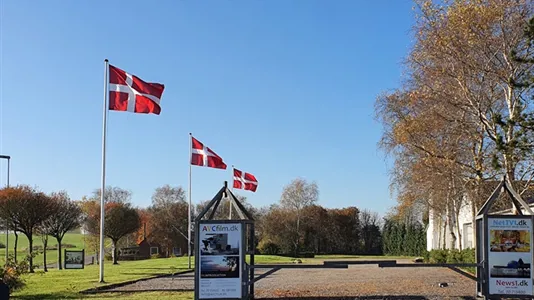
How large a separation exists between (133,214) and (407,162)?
87.0 feet

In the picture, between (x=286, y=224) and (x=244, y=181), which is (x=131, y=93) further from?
(x=286, y=224)

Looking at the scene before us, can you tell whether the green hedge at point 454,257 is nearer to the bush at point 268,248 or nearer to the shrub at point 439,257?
the shrub at point 439,257

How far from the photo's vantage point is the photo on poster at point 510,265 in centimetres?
1320

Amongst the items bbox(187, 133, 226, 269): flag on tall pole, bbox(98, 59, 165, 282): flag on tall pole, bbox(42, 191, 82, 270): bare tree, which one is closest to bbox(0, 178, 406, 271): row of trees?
bbox(42, 191, 82, 270): bare tree

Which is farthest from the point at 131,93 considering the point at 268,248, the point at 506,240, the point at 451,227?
the point at 268,248

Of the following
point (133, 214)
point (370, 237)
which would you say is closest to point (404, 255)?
point (370, 237)

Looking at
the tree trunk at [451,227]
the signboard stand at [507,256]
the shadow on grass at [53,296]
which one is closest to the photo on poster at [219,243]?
the shadow on grass at [53,296]

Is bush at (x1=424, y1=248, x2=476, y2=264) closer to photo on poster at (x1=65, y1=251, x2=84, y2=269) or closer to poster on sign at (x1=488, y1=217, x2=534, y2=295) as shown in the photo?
poster on sign at (x1=488, y1=217, x2=534, y2=295)

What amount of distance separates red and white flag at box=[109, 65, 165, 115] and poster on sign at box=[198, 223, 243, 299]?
7451mm

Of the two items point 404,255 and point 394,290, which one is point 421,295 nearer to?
point 394,290

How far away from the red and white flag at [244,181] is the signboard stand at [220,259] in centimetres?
2183

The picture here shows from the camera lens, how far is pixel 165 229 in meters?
76.6

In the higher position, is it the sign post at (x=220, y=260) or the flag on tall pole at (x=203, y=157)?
the flag on tall pole at (x=203, y=157)

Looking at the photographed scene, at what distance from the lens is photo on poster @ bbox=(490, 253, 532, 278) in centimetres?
1320
